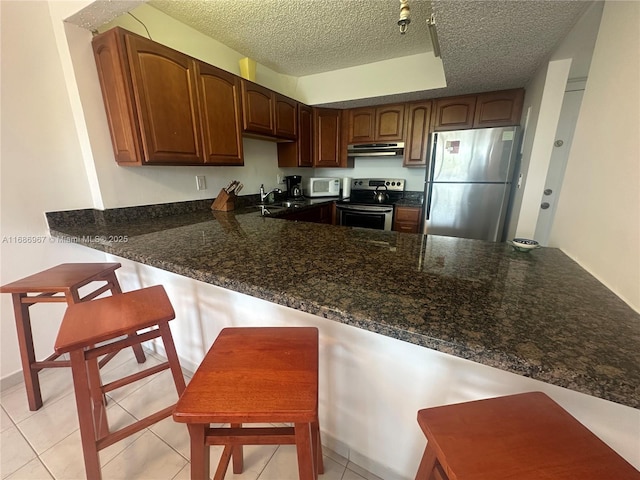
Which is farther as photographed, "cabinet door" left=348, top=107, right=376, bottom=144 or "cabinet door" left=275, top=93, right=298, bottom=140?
"cabinet door" left=348, top=107, right=376, bottom=144

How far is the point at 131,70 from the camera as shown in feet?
4.85

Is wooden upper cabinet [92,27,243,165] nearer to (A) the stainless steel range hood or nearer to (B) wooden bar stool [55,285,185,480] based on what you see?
(B) wooden bar stool [55,285,185,480]

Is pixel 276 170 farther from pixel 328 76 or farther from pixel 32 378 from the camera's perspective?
pixel 32 378

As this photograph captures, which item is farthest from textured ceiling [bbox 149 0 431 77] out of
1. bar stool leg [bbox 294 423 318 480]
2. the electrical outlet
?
bar stool leg [bbox 294 423 318 480]

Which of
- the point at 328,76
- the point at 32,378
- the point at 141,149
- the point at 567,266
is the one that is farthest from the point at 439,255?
the point at 328,76

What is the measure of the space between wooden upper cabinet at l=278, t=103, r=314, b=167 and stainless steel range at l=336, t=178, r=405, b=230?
0.73 metres

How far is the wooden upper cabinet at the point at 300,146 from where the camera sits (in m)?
3.01

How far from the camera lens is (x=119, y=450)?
1.16 meters

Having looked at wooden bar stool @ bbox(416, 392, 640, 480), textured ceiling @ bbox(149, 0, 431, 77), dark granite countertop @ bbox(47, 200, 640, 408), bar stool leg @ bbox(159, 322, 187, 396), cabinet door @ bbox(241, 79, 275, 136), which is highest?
textured ceiling @ bbox(149, 0, 431, 77)

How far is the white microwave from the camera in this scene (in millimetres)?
3317

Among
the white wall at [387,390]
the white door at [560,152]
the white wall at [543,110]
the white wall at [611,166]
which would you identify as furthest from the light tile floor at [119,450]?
the white door at [560,152]

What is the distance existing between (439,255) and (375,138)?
8.42ft

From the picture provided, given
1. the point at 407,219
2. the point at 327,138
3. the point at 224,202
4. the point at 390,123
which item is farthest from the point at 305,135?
the point at 407,219

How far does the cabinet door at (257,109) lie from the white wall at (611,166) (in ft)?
7.14
